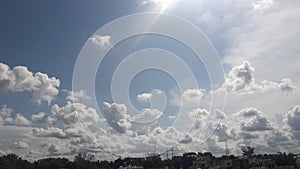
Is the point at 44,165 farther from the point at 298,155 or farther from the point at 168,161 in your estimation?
the point at 298,155

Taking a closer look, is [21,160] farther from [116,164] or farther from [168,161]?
[168,161]

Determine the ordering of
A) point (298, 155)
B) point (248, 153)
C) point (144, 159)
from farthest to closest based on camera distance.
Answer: point (144, 159) < point (248, 153) < point (298, 155)

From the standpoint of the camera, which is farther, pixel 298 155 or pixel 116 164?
pixel 116 164

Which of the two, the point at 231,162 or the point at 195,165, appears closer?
the point at 231,162

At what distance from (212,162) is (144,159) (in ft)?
106

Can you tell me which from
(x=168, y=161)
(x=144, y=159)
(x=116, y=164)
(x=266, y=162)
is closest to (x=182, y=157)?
(x=168, y=161)

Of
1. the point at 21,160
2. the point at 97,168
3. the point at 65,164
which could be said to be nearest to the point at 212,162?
the point at 97,168

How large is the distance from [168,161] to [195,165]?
23.8 meters

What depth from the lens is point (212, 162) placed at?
115 metres

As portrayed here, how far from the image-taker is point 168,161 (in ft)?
447

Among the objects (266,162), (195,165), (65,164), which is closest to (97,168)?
(65,164)

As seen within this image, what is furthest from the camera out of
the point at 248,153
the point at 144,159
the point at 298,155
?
the point at 144,159

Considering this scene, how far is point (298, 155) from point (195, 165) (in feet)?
99.6

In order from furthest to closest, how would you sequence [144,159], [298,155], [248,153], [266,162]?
[144,159]
[248,153]
[298,155]
[266,162]
